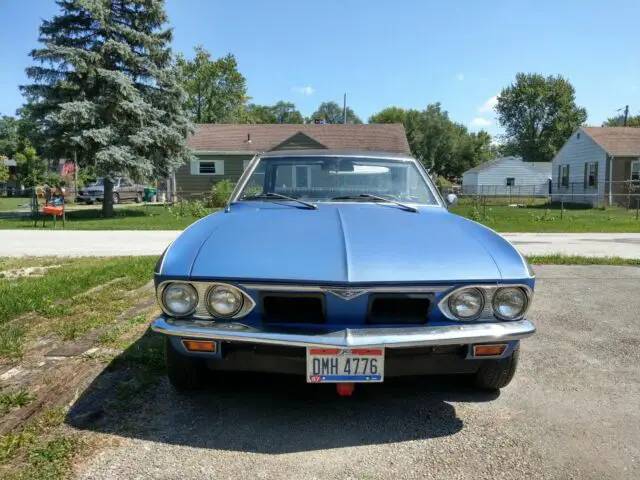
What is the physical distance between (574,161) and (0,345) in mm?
33671

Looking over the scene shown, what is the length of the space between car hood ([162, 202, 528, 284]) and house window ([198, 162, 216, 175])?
29.2 metres

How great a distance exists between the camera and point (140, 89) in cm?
1959

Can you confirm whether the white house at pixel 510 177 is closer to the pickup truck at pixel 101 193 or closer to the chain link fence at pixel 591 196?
the chain link fence at pixel 591 196

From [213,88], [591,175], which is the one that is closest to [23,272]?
[591,175]

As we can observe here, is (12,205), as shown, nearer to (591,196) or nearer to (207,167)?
(207,167)

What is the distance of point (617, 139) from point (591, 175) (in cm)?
230

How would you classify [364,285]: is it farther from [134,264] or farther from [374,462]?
[134,264]

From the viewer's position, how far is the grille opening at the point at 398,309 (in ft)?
8.59

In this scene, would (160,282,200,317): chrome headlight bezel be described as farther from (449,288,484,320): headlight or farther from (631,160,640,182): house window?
(631,160,640,182): house window

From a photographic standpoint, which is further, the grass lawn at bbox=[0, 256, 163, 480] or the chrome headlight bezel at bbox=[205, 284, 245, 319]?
the chrome headlight bezel at bbox=[205, 284, 245, 319]

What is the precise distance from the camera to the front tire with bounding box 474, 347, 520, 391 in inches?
119

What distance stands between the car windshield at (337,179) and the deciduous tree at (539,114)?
6853 cm

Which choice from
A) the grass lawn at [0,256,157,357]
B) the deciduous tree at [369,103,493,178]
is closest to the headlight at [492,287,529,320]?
the grass lawn at [0,256,157,357]

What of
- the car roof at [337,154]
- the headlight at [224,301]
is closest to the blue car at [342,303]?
the headlight at [224,301]
